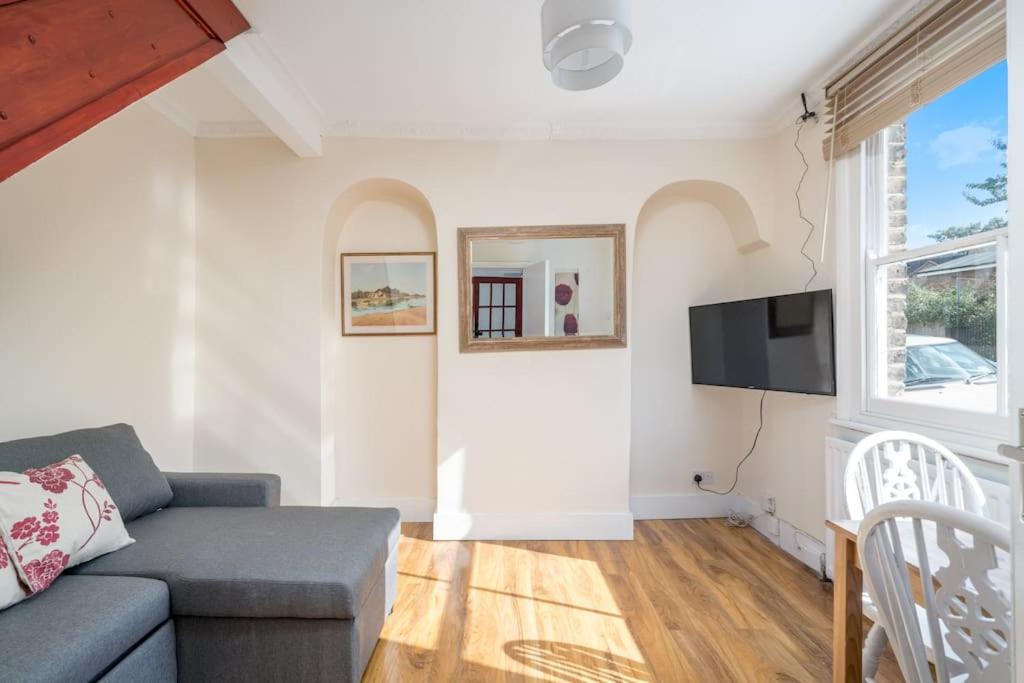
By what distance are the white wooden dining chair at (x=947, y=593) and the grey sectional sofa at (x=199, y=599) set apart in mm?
1380

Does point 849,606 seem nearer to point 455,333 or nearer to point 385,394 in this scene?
point 455,333

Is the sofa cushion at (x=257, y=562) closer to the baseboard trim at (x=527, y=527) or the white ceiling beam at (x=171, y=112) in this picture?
the baseboard trim at (x=527, y=527)

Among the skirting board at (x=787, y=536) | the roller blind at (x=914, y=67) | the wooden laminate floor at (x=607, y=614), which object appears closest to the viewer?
the roller blind at (x=914, y=67)

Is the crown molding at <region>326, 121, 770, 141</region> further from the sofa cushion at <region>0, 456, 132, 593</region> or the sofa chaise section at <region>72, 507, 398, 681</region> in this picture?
the sofa chaise section at <region>72, 507, 398, 681</region>

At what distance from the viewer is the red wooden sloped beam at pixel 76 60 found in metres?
1.19

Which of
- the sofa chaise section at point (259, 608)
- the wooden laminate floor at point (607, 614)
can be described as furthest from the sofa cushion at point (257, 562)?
the wooden laminate floor at point (607, 614)

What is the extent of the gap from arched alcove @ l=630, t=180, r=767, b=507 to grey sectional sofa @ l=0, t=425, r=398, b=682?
1.98m

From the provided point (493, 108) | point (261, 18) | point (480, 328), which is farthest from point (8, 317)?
point (493, 108)

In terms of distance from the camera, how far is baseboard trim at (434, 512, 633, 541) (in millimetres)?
2914

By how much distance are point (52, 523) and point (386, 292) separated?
2.02m

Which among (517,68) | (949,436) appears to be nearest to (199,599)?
(517,68)

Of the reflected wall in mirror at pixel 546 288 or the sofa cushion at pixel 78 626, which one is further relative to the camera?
the reflected wall in mirror at pixel 546 288

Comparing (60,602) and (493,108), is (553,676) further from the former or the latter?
(493,108)

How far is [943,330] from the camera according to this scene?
1.88m
